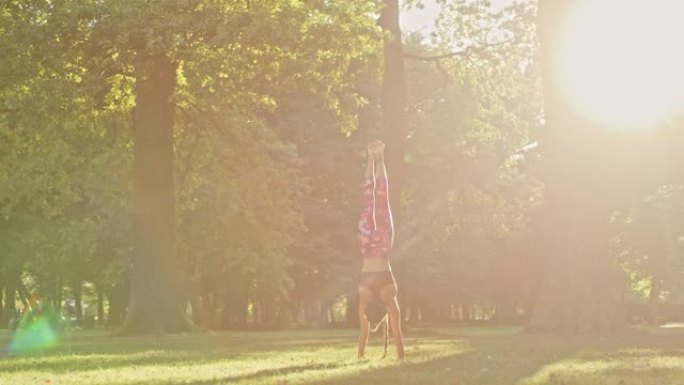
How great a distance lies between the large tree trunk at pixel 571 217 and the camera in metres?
22.1

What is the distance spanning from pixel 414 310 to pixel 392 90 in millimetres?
44108

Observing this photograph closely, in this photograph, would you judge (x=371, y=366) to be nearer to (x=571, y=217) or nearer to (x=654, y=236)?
(x=571, y=217)

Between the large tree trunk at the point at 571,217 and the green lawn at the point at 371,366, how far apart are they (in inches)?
66.2

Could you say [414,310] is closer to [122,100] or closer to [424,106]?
[424,106]

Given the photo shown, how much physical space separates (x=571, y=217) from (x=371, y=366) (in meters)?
10.2

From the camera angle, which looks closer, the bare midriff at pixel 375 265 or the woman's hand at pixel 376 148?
the bare midriff at pixel 375 265

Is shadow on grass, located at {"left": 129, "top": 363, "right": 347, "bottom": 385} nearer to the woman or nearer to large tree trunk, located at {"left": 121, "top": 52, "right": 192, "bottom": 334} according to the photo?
the woman

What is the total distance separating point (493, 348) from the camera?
17672 mm

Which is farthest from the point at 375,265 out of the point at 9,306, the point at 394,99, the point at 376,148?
the point at 9,306

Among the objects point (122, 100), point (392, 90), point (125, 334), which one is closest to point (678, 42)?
point (392, 90)

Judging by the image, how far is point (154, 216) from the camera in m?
28.5

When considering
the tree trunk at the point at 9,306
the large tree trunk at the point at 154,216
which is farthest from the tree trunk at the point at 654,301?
the large tree trunk at the point at 154,216

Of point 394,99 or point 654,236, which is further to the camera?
point 654,236

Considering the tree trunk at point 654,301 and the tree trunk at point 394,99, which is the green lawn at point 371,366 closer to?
the tree trunk at point 394,99
